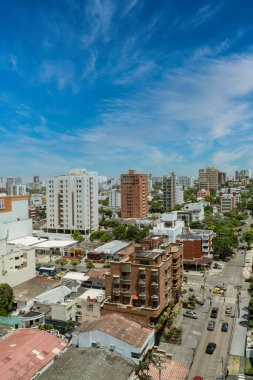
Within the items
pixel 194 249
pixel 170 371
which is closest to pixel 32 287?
pixel 170 371

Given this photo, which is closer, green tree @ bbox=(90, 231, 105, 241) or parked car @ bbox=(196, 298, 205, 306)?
parked car @ bbox=(196, 298, 205, 306)

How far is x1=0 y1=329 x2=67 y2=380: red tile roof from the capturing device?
18047mm

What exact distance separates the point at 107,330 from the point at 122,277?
505 centimetres

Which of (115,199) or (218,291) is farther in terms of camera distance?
(115,199)

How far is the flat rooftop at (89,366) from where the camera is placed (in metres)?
17.6

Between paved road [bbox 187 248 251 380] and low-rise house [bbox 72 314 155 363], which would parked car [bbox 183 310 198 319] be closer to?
paved road [bbox 187 248 251 380]

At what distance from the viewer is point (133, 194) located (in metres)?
86.5

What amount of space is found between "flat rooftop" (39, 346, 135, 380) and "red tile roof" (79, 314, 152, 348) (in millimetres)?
1062

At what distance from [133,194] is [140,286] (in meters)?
62.1

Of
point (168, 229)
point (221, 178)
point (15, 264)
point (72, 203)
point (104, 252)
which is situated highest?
point (221, 178)

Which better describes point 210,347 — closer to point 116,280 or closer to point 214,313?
point 214,313

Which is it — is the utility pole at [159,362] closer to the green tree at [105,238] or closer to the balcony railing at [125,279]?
the balcony railing at [125,279]

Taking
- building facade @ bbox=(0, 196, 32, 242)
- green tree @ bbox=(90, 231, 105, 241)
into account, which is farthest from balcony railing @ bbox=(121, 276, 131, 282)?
green tree @ bbox=(90, 231, 105, 241)

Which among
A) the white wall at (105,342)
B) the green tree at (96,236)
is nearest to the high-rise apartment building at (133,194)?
the green tree at (96,236)
